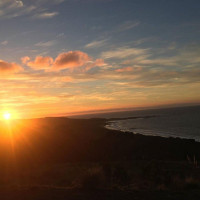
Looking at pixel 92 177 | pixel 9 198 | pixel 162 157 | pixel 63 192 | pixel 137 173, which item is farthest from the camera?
pixel 162 157

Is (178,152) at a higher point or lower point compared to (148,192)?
lower

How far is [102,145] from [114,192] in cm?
2872

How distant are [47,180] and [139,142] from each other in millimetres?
27372

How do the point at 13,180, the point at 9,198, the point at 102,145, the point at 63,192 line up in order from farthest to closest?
the point at 102,145 → the point at 13,180 → the point at 63,192 → the point at 9,198

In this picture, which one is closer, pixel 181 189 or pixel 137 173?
pixel 181 189

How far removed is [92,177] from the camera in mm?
12945

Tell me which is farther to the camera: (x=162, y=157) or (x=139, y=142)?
(x=139, y=142)

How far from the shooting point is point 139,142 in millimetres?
41469

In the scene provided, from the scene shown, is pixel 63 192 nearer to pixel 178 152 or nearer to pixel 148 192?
pixel 148 192

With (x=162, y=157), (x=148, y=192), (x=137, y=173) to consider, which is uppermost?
(x=148, y=192)

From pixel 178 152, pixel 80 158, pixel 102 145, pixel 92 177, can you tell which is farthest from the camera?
pixel 102 145

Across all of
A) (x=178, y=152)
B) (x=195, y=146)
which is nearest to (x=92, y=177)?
(x=178, y=152)

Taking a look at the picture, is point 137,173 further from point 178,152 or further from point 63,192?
point 178,152

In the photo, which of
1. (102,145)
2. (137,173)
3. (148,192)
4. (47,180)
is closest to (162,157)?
(102,145)
